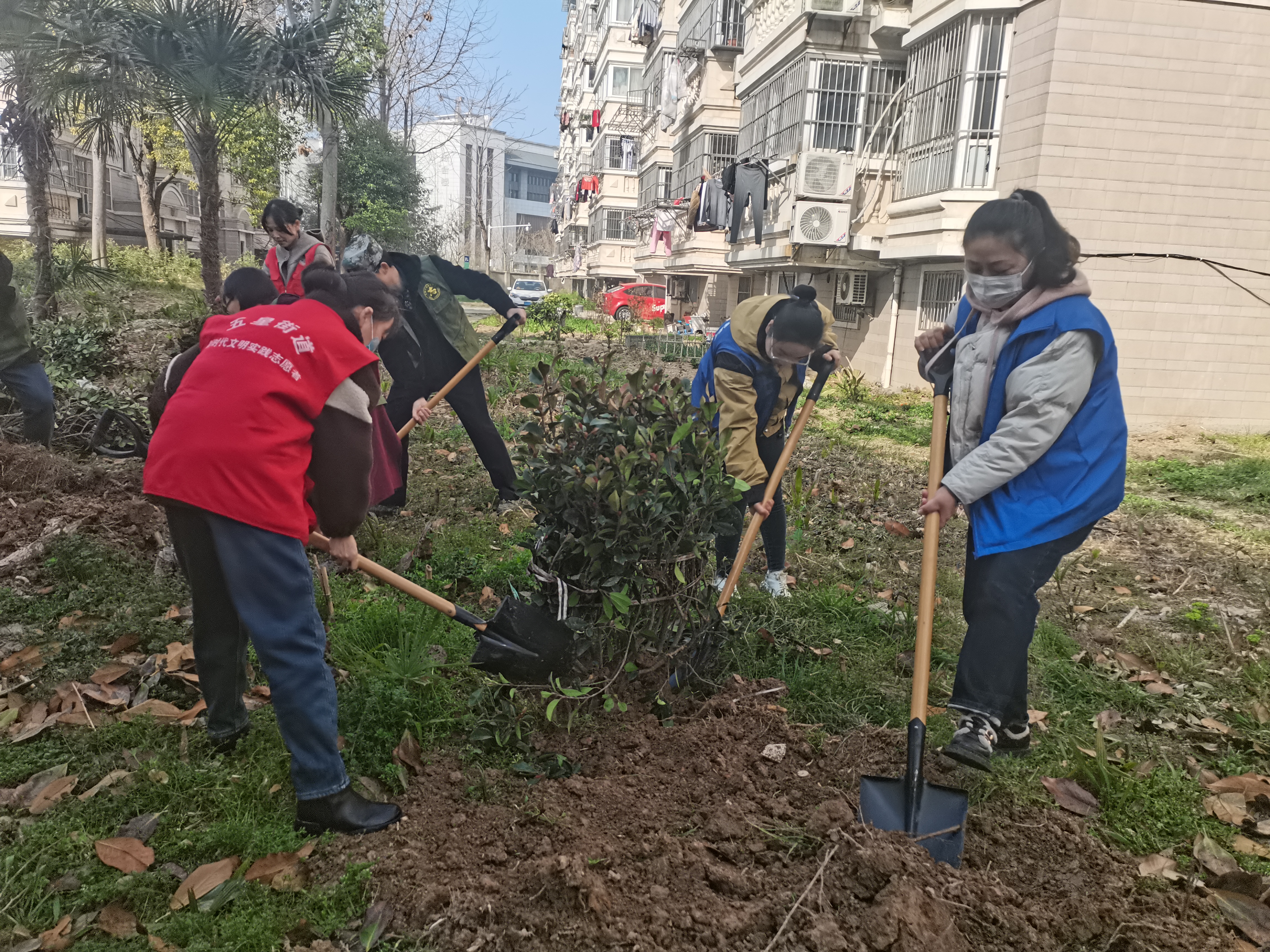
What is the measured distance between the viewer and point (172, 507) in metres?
2.47

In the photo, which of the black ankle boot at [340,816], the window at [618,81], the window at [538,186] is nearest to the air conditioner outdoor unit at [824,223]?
the black ankle boot at [340,816]

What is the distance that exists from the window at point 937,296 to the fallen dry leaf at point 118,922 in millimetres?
12066

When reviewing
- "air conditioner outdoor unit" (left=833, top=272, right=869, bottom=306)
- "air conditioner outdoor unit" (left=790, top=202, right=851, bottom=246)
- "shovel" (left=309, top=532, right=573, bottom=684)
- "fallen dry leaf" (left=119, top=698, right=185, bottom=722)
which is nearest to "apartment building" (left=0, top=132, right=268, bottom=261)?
"air conditioner outdoor unit" (left=790, top=202, right=851, bottom=246)

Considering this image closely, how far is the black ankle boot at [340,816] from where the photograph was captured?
2.47m

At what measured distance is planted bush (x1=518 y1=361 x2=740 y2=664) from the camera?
2.82 m

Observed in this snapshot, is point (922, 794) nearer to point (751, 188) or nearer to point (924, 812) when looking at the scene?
point (924, 812)

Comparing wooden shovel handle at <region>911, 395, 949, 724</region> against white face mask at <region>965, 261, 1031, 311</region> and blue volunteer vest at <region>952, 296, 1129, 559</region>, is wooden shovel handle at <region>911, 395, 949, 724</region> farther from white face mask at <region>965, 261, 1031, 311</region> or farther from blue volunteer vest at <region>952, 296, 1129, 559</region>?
white face mask at <region>965, 261, 1031, 311</region>

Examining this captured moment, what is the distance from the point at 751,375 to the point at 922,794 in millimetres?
2089

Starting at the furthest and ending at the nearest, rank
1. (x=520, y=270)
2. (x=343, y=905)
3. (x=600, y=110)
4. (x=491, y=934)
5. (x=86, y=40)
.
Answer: (x=520, y=270), (x=600, y=110), (x=86, y=40), (x=343, y=905), (x=491, y=934)

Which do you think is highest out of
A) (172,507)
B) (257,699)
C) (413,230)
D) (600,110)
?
(600,110)

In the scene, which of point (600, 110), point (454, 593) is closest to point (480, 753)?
point (454, 593)

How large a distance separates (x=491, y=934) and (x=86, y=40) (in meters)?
10.2

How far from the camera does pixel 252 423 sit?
236 cm

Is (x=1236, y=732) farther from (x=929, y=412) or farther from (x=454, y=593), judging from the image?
(x=929, y=412)
